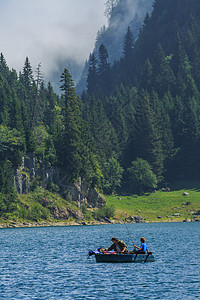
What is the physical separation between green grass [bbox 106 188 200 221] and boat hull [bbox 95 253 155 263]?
76.9m

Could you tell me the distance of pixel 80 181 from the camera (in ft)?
403

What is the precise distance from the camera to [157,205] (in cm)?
12756

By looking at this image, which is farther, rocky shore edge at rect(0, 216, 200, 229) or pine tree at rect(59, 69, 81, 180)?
pine tree at rect(59, 69, 81, 180)

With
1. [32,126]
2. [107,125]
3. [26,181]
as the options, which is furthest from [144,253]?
[107,125]

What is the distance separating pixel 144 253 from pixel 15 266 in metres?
11.4

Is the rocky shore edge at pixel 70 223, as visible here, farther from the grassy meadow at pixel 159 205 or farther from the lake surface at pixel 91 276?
the lake surface at pixel 91 276

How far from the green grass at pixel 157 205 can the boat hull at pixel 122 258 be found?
7688cm

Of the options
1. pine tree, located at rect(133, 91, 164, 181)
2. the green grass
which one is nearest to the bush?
the green grass

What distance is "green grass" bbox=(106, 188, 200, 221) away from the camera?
122 meters

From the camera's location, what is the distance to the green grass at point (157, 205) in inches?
4806

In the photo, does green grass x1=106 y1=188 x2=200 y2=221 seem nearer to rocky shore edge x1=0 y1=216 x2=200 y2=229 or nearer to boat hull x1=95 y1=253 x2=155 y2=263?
rocky shore edge x1=0 y1=216 x2=200 y2=229

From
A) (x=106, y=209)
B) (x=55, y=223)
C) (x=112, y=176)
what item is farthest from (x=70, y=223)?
(x=112, y=176)

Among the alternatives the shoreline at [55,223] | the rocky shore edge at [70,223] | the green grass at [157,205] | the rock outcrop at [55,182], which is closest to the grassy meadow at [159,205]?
the green grass at [157,205]

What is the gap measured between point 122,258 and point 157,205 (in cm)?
8690
